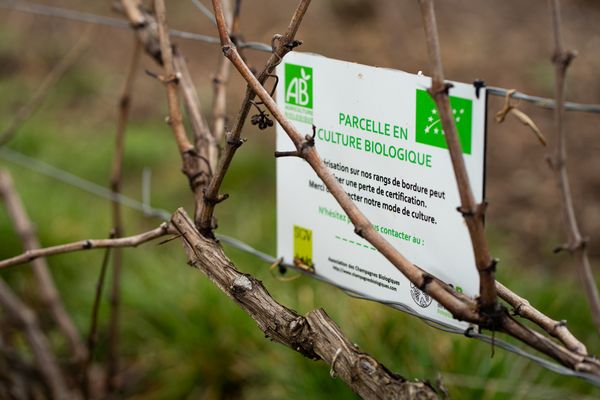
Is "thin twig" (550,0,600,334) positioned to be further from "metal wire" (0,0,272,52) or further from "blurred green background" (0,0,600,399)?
"metal wire" (0,0,272,52)

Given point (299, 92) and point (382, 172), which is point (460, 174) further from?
Answer: point (299, 92)

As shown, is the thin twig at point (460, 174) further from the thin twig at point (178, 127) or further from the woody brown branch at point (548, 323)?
the thin twig at point (178, 127)

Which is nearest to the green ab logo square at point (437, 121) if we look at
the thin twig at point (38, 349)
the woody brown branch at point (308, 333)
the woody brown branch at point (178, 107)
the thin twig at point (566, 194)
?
the thin twig at point (566, 194)

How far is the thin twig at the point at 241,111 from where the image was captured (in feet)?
4.41

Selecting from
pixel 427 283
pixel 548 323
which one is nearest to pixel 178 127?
pixel 427 283

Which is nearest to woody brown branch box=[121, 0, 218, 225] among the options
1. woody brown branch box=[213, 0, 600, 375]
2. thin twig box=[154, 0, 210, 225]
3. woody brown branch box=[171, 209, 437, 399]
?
thin twig box=[154, 0, 210, 225]

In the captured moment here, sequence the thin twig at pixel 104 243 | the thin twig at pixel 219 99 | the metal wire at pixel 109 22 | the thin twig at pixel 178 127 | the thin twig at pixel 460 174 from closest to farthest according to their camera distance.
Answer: the thin twig at pixel 460 174
the thin twig at pixel 104 243
the thin twig at pixel 178 127
the metal wire at pixel 109 22
the thin twig at pixel 219 99

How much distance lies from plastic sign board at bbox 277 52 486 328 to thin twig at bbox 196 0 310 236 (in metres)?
0.19

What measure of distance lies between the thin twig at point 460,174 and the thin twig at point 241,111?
0.85 feet

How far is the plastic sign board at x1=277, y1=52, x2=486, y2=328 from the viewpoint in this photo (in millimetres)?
1425

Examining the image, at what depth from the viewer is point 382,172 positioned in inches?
59.9

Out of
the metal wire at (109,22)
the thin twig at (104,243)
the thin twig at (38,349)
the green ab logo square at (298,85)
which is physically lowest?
the thin twig at (38,349)

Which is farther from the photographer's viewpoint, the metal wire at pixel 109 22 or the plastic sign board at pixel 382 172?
the metal wire at pixel 109 22

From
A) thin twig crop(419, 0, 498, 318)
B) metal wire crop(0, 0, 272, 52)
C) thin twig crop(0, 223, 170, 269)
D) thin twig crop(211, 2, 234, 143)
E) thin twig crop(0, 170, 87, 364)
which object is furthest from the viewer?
thin twig crop(0, 170, 87, 364)
